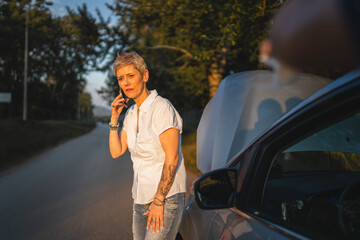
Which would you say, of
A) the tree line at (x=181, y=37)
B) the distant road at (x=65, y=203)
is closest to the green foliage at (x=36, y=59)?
the tree line at (x=181, y=37)

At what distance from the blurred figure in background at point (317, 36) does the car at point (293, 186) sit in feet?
1.49

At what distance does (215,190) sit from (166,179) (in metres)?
0.37

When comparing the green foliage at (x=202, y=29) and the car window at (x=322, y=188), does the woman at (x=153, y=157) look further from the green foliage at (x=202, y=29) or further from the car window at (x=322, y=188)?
the green foliage at (x=202, y=29)

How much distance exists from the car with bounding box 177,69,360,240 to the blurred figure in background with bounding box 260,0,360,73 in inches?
17.8

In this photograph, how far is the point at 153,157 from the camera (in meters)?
1.95

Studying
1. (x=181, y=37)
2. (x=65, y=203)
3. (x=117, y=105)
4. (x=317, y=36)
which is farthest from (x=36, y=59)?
(x=317, y=36)

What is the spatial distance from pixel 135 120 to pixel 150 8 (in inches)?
279

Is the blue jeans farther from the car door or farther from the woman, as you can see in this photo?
the car door

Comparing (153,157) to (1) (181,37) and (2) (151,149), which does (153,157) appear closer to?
(2) (151,149)

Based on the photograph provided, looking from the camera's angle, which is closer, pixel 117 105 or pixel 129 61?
pixel 129 61

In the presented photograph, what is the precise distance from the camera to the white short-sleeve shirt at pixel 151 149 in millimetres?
1926

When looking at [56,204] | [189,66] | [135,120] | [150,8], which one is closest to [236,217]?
[135,120]

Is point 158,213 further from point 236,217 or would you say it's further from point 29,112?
point 29,112

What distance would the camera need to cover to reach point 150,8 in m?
8.38
